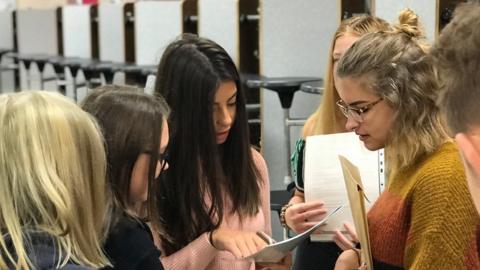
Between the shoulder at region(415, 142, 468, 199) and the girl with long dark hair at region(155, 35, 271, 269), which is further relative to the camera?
the girl with long dark hair at region(155, 35, 271, 269)

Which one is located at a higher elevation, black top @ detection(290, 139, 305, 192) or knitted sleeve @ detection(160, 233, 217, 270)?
black top @ detection(290, 139, 305, 192)

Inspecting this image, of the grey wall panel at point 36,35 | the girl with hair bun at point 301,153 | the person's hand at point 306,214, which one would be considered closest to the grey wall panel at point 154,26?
the grey wall panel at point 36,35

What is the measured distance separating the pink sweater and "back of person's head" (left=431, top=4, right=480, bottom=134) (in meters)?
0.87

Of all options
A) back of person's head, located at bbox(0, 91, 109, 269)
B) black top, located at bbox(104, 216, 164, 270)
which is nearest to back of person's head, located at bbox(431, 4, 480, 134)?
back of person's head, located at bbox(0, 91, 109, 269)

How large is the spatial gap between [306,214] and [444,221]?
596 mm

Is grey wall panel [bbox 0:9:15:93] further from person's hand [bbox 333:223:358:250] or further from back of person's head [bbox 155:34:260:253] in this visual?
person's hand [bbox 333:223:358:250]

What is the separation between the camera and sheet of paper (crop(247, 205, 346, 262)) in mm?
1497

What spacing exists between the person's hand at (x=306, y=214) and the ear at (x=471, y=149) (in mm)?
892

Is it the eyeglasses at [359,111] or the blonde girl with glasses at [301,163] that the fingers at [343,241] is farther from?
the eyeglasses at [359,111]

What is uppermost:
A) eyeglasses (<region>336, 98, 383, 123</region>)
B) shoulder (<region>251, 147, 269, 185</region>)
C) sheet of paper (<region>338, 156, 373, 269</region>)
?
eyeglasses (<region>336, 98, 383, 123</region>)

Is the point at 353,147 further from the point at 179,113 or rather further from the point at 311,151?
the point at 179,113

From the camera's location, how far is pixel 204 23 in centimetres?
479

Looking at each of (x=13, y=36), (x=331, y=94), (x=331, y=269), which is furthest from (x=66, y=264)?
(x=13, y=36)

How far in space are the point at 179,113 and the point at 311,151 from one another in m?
0.34
